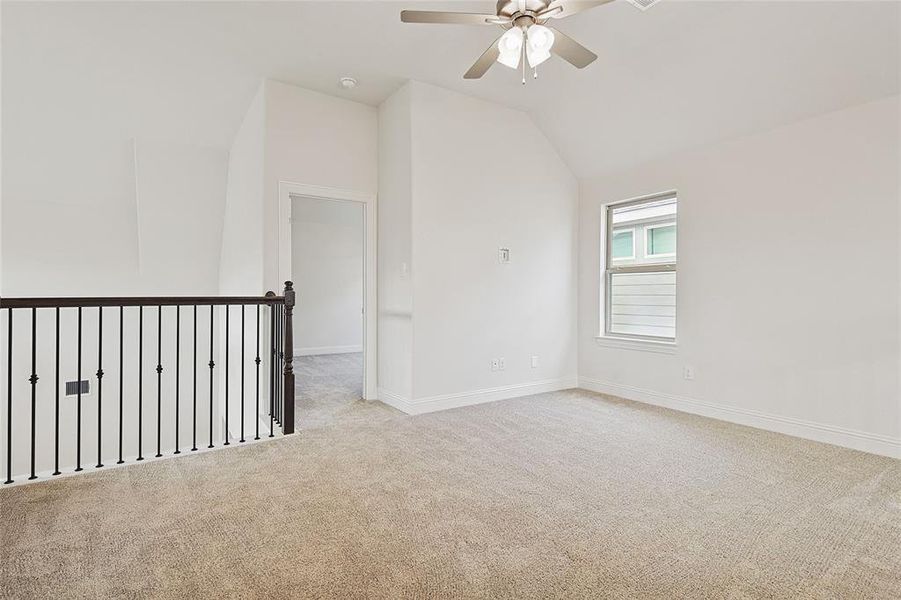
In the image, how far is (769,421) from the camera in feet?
11.5

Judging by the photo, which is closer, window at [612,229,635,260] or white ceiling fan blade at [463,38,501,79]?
white ceiling fan blade at [463,38,501,79]

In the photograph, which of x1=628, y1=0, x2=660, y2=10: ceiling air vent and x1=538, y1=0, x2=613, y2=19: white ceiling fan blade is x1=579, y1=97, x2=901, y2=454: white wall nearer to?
x1=628, y1=0, x2=660, y2=10: ceiling air vent

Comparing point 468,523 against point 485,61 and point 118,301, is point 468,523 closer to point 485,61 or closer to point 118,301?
point 118,301

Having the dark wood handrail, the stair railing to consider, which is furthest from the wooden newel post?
the stair railing

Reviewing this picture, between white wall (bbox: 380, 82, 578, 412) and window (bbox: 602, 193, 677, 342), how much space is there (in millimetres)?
411

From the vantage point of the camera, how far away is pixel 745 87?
10.8ft

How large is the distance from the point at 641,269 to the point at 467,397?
6.95ft

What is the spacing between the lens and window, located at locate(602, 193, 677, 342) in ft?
14.1

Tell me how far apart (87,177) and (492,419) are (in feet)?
14.3

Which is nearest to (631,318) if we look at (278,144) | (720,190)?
(720,190)

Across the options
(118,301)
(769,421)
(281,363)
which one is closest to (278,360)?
(281,363)

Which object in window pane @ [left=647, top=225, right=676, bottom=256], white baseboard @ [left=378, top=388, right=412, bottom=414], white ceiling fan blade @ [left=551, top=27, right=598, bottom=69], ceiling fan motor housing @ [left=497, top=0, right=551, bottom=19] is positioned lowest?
white baseboard @ [left=378, top=388, right=412, bottom=414]

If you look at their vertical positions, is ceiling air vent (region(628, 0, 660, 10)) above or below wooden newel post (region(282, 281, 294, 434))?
above

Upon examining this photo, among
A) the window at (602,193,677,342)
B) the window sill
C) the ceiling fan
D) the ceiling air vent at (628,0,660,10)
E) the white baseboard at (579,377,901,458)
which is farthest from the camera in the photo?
the window at (602,193,677,342)
